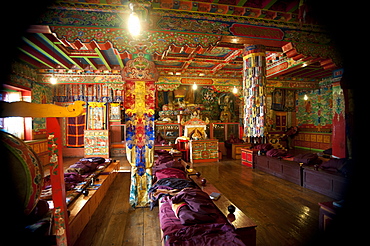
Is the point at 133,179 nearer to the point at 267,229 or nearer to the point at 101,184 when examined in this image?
the point at 101,184

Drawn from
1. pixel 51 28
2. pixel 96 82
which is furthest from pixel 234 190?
pixel 96 82

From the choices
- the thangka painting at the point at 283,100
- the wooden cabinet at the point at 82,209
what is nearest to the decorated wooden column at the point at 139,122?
the wooden cabinet at the point at 82,209

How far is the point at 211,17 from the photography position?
381 cm

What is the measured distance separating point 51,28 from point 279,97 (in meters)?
12.5

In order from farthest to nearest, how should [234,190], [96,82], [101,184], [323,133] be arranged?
[323,133], [96,82], [234,190], [101,184]

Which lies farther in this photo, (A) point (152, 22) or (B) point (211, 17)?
(B) point (211, 17)

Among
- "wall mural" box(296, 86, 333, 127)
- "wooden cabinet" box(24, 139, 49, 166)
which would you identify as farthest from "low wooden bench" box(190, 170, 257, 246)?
"wall mural" box(296, 86, 333, 127)

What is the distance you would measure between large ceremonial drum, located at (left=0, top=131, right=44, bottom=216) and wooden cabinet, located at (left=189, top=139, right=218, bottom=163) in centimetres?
723

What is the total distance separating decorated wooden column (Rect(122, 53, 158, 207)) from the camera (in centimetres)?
374

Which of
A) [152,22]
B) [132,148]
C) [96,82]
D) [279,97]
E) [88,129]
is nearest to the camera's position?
[152,22]

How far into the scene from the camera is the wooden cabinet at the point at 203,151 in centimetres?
838

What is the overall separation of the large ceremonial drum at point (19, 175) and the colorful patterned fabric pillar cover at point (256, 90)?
427 centimetres

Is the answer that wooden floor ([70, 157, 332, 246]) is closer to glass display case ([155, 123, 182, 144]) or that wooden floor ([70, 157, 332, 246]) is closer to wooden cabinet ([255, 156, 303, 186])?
wooden cabinet ([255, 156, 303, 186])

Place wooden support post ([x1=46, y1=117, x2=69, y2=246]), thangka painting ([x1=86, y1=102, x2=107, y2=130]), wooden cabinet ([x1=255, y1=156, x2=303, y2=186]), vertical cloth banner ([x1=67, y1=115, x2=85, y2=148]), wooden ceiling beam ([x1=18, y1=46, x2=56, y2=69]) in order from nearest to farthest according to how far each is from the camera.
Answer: wooden support post ([x1=46, y1=117, x2=69, y2=246]) → wooden cabinet ([x1=255, y1=156, x2=303, y2=186]) → wooden ceiling beam ([x1=18, y1=46, x2=56, y2=69]) → thangka painting ([x1=86, y1=102, x2=107, y2=130]) → vertical cloth banner ([x1=67, y1=115, x2=85, y2=148])
